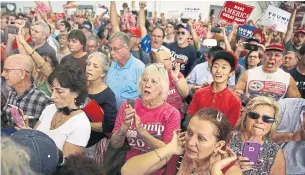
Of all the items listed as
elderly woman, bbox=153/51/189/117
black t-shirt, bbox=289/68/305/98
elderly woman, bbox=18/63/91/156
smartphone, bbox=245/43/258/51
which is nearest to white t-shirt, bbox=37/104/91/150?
elderly woman, bbox=18/63/91/156

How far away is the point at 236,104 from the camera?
3.12 metres

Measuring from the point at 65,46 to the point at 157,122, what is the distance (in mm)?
3404

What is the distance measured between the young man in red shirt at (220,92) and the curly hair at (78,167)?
171 cm

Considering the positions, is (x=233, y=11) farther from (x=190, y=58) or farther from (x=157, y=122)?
(x=157, y=122)

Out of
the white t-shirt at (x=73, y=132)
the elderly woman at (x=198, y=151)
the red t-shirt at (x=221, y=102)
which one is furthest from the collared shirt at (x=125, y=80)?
the elderly woman at (x=198, y=151)

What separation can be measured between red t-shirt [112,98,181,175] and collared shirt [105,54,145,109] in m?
1.02

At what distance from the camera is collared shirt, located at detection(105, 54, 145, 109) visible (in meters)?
3.70

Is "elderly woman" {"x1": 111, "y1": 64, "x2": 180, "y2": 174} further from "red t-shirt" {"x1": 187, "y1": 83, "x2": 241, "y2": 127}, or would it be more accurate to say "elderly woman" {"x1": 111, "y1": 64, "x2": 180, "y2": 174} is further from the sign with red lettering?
the sign with red lettering

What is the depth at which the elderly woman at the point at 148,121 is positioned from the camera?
8.01ft

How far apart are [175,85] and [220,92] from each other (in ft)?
1.92

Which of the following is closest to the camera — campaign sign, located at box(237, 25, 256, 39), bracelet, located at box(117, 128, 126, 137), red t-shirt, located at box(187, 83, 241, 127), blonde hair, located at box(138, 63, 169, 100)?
bracelet, located at box(117, 128, 126, 137)

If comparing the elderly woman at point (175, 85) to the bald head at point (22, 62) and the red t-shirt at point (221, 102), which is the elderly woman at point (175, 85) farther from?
the bald head at point (22, 62)

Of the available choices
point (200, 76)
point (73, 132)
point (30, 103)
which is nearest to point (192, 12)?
point (200, 76)

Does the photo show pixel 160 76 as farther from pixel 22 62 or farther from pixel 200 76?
pixel 200 76
